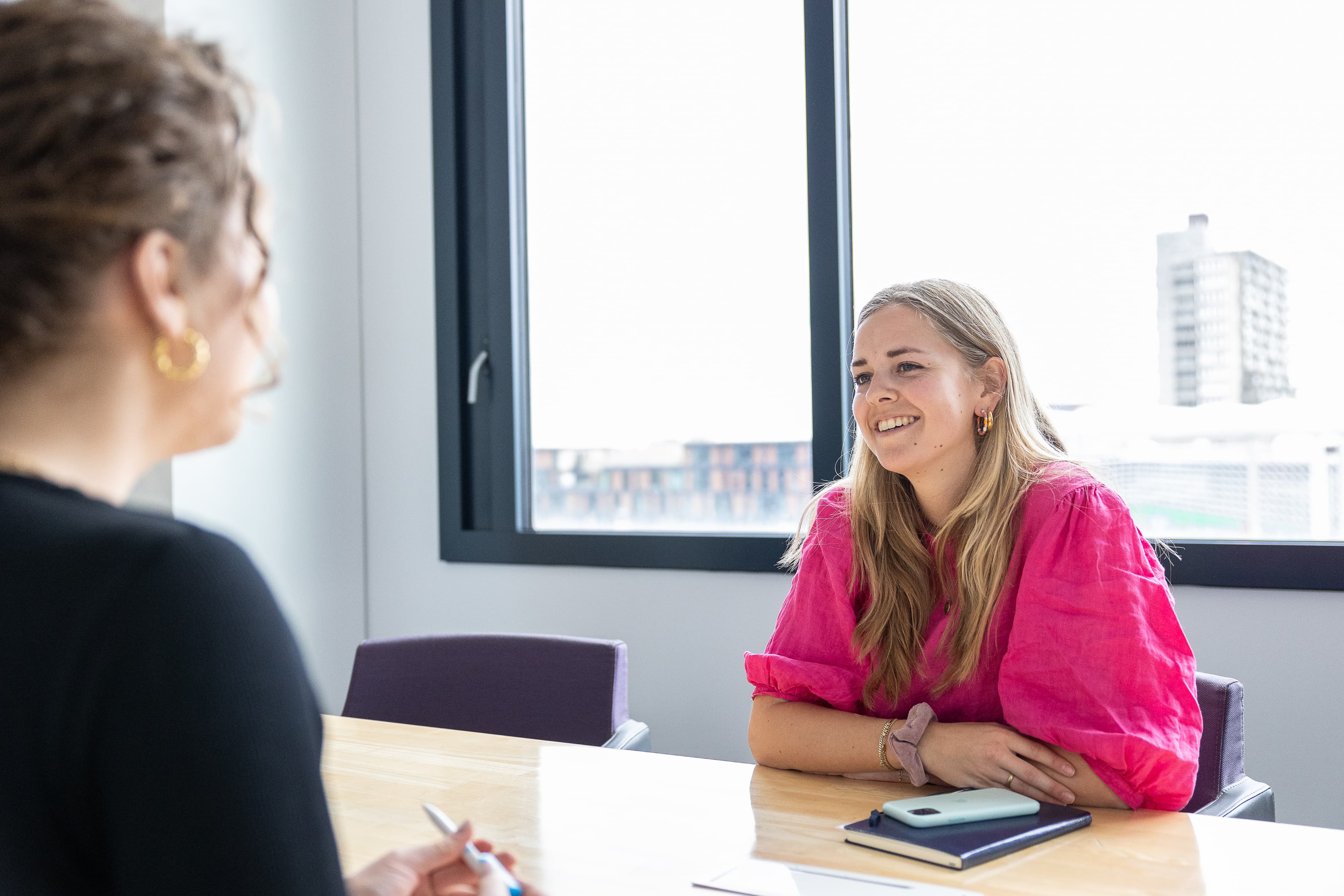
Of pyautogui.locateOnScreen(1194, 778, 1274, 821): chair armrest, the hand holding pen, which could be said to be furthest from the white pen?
pyautogui.locateOnScreen(1194, 778, 1274, 821): chair armrest

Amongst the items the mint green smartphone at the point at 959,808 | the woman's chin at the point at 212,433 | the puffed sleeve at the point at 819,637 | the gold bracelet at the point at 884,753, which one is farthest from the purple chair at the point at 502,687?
the woman's chin at the point at 212,433

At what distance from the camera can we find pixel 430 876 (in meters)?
0.91

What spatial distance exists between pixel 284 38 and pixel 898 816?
9.57 ft

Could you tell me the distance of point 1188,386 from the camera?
7.75 ft

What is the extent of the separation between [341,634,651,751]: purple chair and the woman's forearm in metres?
0.46

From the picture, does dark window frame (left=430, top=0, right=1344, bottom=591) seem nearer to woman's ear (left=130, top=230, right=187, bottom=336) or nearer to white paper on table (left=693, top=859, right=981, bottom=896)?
white paper on table (left=693, top=859, right=981, bottom=896)

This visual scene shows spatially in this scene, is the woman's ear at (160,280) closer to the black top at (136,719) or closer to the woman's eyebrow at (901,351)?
the black top at (136,719)

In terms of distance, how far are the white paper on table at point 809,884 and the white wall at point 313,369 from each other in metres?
2.27

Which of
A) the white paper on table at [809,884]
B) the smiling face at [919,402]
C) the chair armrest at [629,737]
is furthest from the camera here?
the chair armrest at [629,737]

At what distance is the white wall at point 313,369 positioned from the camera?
123 inches

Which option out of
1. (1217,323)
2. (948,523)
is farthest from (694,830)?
(1217,323)

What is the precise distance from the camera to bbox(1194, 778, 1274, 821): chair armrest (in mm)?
1521

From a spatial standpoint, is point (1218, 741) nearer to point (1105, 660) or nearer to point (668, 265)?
point (1105, 660)

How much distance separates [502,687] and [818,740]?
2.58ft
